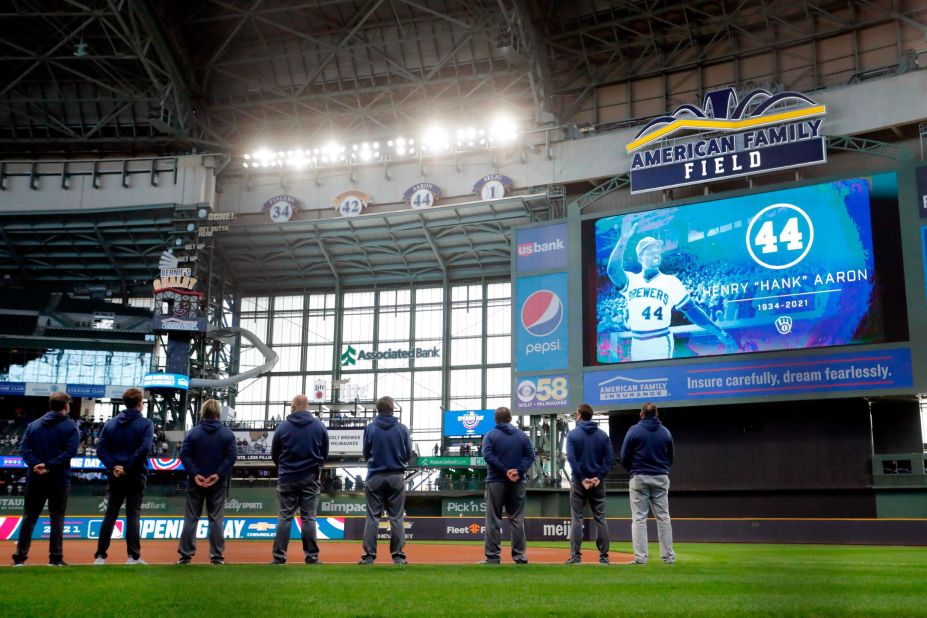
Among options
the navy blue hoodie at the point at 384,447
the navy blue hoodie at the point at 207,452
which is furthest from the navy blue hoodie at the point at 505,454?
the navy blue hoodie at the point at 207,452

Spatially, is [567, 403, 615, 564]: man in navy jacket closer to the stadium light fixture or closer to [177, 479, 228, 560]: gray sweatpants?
[177, 479, 228, 560]: gray sweatpants

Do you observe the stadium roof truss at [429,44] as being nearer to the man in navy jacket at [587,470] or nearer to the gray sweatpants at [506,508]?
the man in navy jacket at [587,470]

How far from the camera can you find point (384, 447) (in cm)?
1123

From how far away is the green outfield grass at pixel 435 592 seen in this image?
6000 millimetres

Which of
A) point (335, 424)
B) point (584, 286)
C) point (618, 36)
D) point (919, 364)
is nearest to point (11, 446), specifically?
point (335, 424)

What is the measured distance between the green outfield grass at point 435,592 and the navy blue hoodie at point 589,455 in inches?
91.3

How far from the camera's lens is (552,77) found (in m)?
46.9

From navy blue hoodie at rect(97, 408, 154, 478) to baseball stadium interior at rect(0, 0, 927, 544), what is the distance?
684 inches

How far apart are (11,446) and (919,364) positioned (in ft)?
133

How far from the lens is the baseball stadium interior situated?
27750mm

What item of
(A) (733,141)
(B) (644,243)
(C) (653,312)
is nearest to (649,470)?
(C) (653,312)

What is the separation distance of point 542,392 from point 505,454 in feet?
66.1

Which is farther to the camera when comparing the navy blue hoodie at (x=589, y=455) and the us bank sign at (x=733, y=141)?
the us bank sign at (x=733, y=141)

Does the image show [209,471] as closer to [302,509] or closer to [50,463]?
[302,509]
